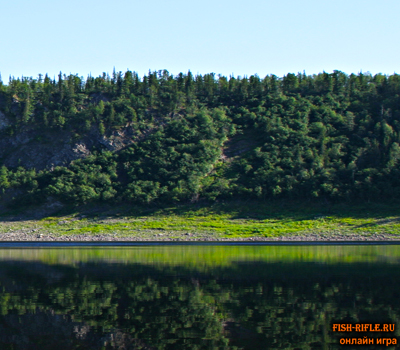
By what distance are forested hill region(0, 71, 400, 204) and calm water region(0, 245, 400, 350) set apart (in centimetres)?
7396

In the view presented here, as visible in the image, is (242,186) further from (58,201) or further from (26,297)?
(26,297)

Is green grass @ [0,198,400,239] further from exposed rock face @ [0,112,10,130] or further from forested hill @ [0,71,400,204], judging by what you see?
exposed rock face @ [0,112,10,130]

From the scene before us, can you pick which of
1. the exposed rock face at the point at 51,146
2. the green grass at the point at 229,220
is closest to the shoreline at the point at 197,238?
the green grass at the point at 229,220

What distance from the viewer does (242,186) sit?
113500 millimetres

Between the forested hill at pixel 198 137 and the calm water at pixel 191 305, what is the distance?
7396cm

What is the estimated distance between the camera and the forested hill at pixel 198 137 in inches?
4491

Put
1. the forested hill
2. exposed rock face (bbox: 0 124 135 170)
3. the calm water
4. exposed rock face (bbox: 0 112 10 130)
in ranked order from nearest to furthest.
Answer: the calm water
the forested hill
exposed rock face (bbox: 0 124 135 170)
exposed rock face (bbox: 0 112 10 130)

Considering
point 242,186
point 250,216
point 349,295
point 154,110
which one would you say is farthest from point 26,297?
point 154,110

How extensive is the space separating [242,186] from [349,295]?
285 ft

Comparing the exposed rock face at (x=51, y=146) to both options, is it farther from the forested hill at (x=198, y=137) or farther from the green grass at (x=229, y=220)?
the green grass at (x=229, y=220)

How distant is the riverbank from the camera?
88.2 metres

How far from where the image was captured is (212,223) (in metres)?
97.2

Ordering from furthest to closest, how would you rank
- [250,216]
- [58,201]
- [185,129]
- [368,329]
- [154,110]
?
1. [154,110]
2. [185,129]
3. [58,201]
4. [250,216]
5. [368,329]

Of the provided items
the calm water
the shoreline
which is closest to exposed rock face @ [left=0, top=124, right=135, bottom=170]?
the shoreline
